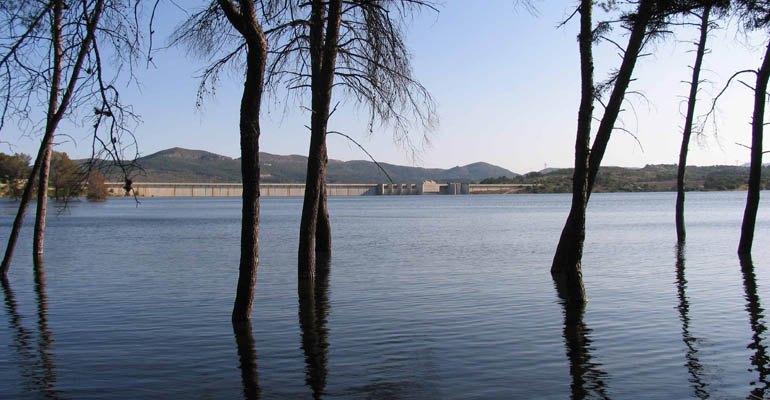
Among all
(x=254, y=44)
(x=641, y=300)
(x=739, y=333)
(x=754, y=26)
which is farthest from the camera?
(x=754, y=26)

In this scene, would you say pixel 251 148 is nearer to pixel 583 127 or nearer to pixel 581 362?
pixel 581 362

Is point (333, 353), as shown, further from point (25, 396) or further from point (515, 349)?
point (25, 396)

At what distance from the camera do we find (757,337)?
994 cm

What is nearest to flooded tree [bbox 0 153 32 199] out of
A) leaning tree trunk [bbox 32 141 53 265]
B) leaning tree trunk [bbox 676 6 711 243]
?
leaning tree trunk [bbox 32 141 53 265]

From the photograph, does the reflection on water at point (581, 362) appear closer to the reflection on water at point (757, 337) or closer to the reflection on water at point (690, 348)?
the reflection on water at point (690, 348)

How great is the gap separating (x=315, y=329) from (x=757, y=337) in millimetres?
6470

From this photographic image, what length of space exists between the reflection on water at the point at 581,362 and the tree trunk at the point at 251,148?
4.42 meters

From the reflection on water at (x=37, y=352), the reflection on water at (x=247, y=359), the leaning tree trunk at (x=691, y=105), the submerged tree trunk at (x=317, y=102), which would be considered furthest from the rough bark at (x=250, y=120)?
the leaning tree trunk at (x=691, y=105)

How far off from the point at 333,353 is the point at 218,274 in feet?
35.4

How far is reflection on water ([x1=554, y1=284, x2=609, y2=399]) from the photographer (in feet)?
24.7

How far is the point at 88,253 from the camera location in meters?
27.2

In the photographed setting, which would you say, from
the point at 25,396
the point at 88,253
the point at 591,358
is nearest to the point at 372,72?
the point at 591,358

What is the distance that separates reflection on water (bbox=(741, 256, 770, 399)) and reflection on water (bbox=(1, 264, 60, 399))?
24.6 feet

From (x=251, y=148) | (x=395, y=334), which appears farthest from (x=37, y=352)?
(x=395, y=334)
